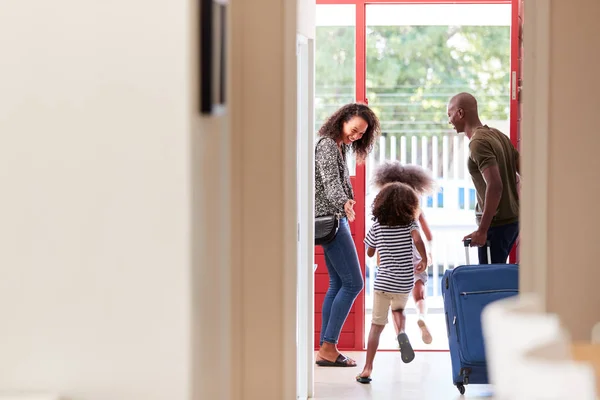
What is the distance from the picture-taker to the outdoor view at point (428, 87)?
19.7 feet

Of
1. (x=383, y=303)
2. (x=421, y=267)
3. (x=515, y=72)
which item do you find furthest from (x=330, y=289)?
(x=515, y=72)

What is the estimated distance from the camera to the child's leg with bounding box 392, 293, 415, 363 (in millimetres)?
5262

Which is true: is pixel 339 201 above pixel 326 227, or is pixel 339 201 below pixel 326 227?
above

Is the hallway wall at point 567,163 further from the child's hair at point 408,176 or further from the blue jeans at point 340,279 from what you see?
Answer: the child's hair at point 408,176

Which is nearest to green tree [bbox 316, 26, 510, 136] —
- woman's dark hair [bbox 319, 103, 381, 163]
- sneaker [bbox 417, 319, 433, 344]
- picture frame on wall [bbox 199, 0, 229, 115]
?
woman's dark hair [bbox 319, 103, 381, 163]

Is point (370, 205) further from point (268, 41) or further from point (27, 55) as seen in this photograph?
point (27, 55)

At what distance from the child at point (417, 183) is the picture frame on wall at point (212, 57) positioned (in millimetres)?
3047

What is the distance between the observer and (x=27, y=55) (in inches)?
99.1

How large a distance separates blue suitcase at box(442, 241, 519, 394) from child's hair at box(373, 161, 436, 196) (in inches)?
41.5

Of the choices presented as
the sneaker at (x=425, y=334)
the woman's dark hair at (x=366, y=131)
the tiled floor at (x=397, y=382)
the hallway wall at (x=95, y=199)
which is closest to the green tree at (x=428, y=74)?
the woman's dark hair at (x=366, y=131)

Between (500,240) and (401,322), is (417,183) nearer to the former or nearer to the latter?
(500,240)

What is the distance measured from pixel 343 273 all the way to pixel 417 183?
0.89m

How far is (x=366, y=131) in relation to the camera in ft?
18.1

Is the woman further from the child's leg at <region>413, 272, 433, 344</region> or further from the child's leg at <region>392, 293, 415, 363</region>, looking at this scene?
the child's leg at <region>413, 272, 433, 344</region>
